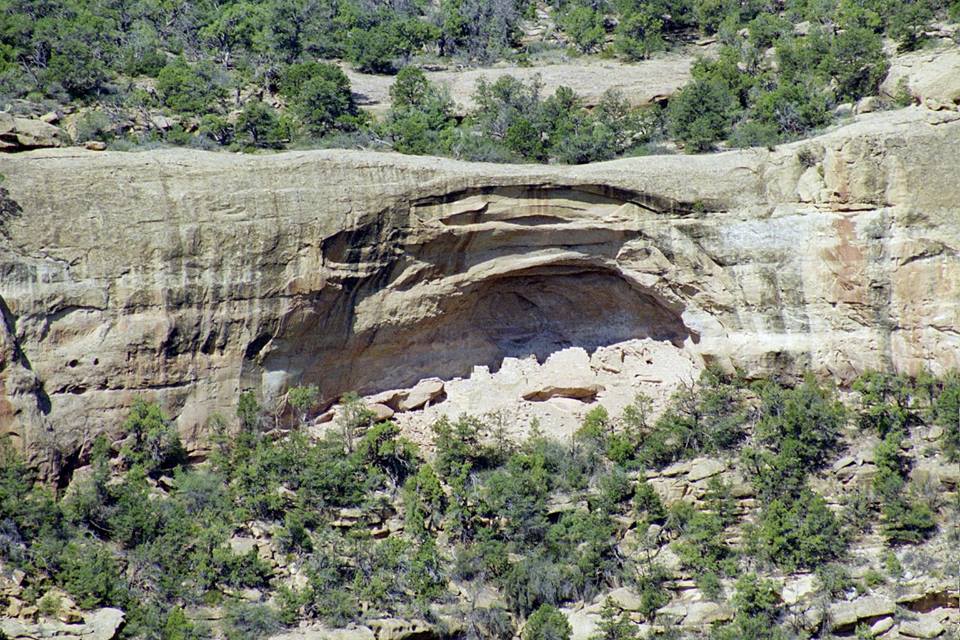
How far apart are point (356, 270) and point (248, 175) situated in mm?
2947

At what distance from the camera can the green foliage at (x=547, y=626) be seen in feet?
93.8

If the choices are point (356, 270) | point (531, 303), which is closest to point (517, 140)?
point (531, 303)

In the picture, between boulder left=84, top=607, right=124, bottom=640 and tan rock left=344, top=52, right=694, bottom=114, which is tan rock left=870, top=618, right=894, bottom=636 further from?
tan rock left=344, top=52, right=694, bottom=114

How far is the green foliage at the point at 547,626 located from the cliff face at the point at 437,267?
7.07 metres

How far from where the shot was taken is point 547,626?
2870 centimetres

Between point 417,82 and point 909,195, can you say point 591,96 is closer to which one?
point 417,82

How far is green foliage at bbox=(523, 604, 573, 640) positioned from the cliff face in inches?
278

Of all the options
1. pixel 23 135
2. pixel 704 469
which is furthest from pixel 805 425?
pixel 23 135

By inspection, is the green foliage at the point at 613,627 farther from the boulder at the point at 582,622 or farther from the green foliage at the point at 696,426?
the green foliage at the point at 696,426

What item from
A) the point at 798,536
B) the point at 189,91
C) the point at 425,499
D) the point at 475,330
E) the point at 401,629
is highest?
the point at 189,91

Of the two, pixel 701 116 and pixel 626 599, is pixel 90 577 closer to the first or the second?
pixel 626 599

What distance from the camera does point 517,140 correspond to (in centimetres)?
3912

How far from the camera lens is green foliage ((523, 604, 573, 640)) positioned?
28.6 m

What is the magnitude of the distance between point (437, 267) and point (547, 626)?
8.42 meters
